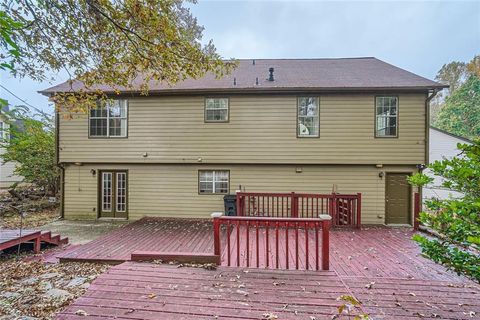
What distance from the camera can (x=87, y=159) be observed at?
8430 millimetres

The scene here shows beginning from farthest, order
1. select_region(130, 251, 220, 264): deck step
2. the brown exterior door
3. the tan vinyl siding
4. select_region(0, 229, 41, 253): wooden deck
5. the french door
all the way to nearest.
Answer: the french door → the brown exterior door → the tan vinyl siding → select_region(0, 229, 41, 253): wooden deck → select_region(130, 251, 220, 264): deck step

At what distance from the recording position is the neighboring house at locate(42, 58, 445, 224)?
25.4ft

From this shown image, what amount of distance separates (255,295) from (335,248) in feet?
9.01

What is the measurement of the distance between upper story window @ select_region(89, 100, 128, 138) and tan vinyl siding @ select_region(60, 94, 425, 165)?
0.70ft

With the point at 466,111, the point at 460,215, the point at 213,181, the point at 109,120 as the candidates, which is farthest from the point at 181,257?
the point at 466,111

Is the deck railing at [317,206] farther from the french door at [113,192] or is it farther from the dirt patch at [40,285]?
the french door at [113,192]

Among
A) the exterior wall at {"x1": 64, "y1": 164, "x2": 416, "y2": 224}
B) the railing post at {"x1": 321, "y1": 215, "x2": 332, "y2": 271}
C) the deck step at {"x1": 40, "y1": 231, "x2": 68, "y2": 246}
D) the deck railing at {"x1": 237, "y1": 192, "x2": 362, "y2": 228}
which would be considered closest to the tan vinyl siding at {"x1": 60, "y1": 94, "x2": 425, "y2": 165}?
the exterior wall at {"x1": 64, "y1": 164, "x2": 416, "y2": 224}

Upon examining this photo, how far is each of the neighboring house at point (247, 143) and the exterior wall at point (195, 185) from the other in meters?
0.03

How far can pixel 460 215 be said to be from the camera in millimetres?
2373

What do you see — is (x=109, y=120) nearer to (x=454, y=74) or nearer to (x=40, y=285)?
(x=40, y=285)

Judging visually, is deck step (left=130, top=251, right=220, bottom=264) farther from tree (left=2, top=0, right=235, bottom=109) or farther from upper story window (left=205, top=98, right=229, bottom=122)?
upper story window (left=205, top=98, right=229, bottom=122)

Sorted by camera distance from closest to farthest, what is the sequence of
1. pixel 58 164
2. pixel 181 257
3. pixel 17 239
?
pixel 181 257 < pixel 17 239 < pixel 58 164

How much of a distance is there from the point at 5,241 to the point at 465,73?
130 ft

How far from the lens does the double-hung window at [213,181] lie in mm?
8359
